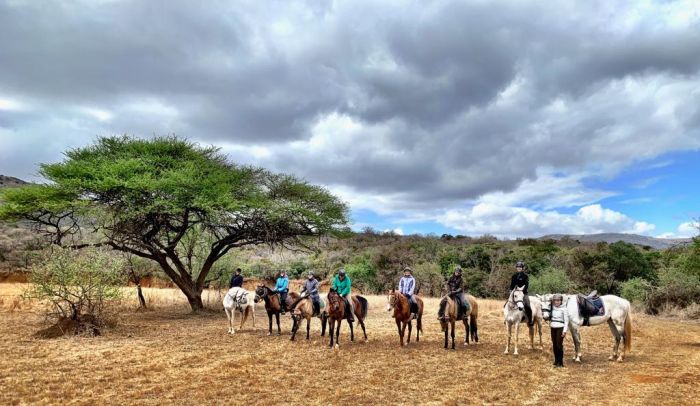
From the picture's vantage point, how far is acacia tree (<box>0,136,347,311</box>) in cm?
1805

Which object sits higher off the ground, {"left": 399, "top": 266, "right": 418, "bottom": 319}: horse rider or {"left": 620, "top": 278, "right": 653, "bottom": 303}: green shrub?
{"left": 399, "top": 266, "right": 418, "bottom": 319}: horse rider

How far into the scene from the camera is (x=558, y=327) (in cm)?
1068

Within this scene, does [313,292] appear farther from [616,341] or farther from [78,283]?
[616,341]

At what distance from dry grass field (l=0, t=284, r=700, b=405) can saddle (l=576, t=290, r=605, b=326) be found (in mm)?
1076

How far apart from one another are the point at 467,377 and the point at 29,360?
31.6 ft

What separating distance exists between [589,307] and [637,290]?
17.4m

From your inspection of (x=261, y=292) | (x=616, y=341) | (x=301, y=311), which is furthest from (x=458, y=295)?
(x=261, y=292)

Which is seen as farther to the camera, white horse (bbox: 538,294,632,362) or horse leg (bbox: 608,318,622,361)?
horse leg (bbox: 608,318,622,361)

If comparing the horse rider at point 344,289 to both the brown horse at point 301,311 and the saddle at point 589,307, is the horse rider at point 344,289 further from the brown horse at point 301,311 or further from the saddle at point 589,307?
the saddle at point 589,307

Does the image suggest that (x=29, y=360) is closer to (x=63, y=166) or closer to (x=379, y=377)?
(x=379, y=377)

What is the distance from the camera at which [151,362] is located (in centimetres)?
1052

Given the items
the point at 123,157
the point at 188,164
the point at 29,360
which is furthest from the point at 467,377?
the point at 123,157

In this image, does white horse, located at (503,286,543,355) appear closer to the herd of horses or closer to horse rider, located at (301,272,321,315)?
the herd of horses

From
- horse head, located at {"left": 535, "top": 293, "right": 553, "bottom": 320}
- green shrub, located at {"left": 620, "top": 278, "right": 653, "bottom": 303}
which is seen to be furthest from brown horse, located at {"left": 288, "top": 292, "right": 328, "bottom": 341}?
green shrub, located at {"left": 620, "top": 278, "right": 653, "bottom": 303}
